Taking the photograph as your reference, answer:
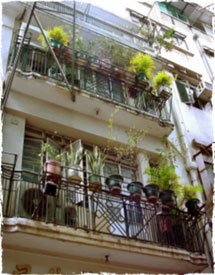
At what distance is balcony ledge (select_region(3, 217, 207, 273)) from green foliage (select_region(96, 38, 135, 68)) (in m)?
5.70

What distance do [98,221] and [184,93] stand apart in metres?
6.34

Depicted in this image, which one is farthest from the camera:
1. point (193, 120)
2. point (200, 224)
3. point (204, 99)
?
point (204, 99)

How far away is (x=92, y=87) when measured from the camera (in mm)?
9250

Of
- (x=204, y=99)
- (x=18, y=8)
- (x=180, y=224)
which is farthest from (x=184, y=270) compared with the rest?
(x=18, y=8)

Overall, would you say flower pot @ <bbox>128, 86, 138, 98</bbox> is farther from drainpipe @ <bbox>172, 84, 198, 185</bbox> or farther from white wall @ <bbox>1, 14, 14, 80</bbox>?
white wall @ <bbox>1, 14, 14, 80</bbox>

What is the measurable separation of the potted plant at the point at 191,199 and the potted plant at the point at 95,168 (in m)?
1.90

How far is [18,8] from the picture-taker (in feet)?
32.6

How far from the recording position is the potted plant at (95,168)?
7.00 m

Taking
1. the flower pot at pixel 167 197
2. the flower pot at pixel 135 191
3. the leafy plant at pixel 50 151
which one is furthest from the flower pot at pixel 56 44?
the flower pot at pixel 167 197

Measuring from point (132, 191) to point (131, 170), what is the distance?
1.56 metres

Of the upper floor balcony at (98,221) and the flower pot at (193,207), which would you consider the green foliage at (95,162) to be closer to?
the upper floor balcony at (98,221)

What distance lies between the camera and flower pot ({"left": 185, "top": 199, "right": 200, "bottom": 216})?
25.1 feet

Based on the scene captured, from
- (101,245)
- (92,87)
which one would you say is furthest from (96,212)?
(92,87)

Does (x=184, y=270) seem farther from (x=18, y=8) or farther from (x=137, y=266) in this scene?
(x=18, y=8)
